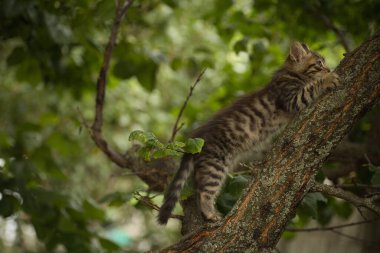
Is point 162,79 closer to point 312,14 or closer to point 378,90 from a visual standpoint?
point 312,14

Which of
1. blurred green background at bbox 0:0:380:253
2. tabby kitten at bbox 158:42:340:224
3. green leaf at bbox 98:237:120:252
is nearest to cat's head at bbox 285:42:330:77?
tabby kitten at bbox 158:42:340:224

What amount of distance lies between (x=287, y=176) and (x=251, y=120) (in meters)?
1.63

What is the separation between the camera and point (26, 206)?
13.6ft

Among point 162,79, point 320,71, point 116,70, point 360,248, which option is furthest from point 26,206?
point 162,79

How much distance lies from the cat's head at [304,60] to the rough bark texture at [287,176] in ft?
5.71

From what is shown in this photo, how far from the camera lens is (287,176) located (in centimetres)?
251

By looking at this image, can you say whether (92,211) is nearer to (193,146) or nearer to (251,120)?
(251,120)

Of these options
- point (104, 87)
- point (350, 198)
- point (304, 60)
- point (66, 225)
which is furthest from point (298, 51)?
point (66, 225)

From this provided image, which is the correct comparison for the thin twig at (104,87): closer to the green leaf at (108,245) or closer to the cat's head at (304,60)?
the green leaf at (108,245)

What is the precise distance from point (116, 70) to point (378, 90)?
9.62 ft

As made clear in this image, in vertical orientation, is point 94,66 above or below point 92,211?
above

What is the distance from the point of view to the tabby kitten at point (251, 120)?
3654mm

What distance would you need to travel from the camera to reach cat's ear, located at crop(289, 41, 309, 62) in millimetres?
4395

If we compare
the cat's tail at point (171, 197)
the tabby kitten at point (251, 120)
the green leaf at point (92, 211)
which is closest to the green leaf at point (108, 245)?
the green leaf at point (92, 211)
